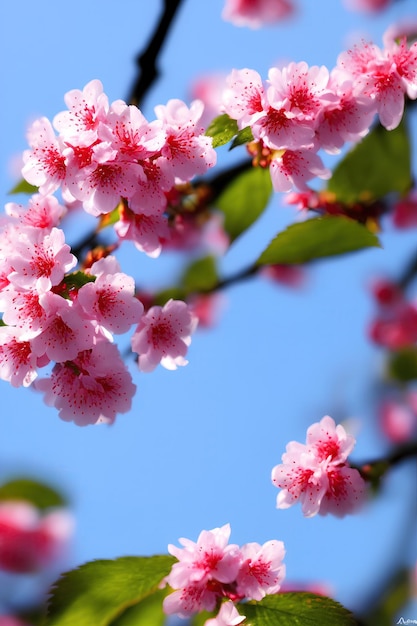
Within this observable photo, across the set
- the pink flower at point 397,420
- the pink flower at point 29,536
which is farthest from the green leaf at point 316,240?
the pink flower at point 397,420

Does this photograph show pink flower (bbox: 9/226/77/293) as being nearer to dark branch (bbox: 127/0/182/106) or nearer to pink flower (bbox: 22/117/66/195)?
pink flower (bbox: 22/117/66/195)

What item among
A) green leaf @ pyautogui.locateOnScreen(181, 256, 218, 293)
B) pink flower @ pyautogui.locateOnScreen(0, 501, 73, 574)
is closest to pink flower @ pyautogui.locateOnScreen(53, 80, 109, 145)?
green leaf @ pyautogui.locateOnScreen(181, 256, 218, 293)

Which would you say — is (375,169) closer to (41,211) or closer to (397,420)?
(41,211)

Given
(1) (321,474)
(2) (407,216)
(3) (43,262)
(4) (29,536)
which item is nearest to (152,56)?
(3) (43,262)

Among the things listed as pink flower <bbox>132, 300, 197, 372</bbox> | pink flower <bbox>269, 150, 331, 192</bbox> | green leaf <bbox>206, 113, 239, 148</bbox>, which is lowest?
pink flower <bbox>132, 300, 197, 372</bbox>

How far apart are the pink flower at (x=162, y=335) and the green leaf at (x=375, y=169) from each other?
68cm

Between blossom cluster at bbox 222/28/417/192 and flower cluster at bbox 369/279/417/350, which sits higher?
flower cluster at bbox 369/279/417/350

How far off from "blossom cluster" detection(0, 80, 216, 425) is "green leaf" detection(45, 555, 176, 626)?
0.84 feet

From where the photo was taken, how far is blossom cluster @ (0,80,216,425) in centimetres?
119

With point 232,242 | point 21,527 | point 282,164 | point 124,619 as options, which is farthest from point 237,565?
point 21,527

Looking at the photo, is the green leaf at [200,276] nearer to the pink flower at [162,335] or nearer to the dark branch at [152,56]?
the dark branch at [152,56]

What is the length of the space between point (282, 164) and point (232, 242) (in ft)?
1.65

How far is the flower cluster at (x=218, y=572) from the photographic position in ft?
4.21

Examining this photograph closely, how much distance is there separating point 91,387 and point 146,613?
1.40 feet
